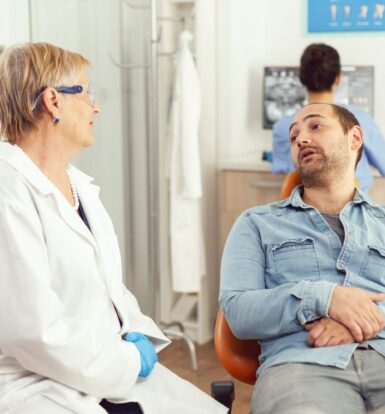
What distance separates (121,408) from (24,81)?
2.35ft

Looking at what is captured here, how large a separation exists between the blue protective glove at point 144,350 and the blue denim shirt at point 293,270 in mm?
222

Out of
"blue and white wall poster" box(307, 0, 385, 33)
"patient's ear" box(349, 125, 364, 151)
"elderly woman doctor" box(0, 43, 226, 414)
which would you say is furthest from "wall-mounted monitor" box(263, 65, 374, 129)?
"elderly woman doctor" box(0, 43, 226, 414)

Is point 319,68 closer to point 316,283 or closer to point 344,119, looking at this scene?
point 344,119

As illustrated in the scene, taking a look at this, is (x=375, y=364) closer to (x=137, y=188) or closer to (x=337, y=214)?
(x=337, y=214)

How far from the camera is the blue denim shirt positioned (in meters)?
1.86

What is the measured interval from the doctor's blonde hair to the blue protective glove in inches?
19.6

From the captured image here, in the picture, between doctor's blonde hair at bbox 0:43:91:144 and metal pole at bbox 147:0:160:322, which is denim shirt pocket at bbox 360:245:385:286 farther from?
metal pole at bbox 147:0:160:322

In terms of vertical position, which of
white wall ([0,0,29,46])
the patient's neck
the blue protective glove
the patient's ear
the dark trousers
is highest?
white wall ([0,0,29,46])

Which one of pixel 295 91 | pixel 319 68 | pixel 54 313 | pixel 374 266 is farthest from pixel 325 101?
pixel 54 313

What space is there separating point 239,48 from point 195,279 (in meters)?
1.17

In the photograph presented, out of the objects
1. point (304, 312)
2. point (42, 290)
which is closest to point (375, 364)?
point (304, 312)

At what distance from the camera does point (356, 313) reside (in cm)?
183

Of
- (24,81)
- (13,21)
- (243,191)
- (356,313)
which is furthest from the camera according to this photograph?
(243,191)

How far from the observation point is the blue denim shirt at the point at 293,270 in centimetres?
186
